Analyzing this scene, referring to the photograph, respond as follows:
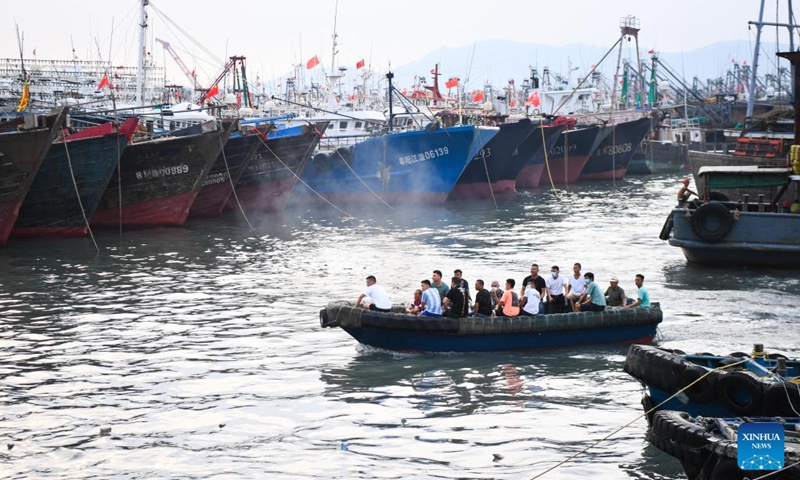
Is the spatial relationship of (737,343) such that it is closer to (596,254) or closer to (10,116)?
(596,254)

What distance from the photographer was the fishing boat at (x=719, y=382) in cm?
1300

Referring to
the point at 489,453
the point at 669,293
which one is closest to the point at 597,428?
the point at 489,453

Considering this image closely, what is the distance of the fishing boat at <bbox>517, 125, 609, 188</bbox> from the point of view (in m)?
62.3

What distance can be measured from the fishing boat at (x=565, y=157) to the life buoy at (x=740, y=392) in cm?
4863

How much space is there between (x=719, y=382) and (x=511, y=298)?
6339mm

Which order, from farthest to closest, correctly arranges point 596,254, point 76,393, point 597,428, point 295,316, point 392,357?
point 596,254 < point 295,316 < point 392,357 < point 76,393 < point 597,428

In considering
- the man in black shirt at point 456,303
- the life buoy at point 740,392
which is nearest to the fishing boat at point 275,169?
the man in black shirt at point 456,303

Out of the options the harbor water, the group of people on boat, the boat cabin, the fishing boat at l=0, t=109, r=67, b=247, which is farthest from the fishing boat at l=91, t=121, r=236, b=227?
the group of people on boat

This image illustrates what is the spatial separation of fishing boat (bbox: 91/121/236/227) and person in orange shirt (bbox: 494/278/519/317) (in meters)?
22.4

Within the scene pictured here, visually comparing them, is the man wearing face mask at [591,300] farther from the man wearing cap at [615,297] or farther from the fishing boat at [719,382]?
the fishing boat at [719,382]

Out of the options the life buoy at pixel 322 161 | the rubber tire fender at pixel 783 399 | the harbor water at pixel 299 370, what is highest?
the life buoy at pixel 322 161

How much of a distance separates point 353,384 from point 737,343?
7.89 metres

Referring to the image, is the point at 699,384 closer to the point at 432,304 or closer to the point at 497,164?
the point at 432,304

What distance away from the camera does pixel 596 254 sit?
3303 cm
